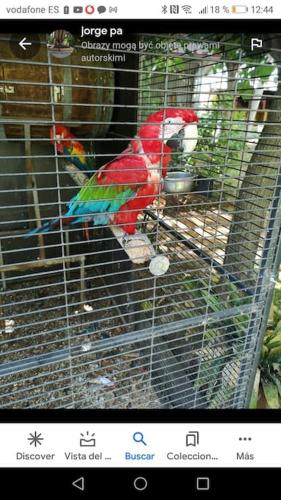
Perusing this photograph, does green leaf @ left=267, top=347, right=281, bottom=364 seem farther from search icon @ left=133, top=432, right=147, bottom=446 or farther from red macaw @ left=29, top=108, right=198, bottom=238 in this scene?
search icon @ left=133, top=432, right=147, bottom=446

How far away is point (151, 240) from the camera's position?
1.17 m

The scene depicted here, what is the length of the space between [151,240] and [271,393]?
619 mm

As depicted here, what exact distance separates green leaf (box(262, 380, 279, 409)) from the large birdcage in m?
0.22

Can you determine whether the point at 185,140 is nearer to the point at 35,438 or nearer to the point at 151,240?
the point at 151,240

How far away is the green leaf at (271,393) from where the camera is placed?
94cm

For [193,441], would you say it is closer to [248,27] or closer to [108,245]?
[248,27]
